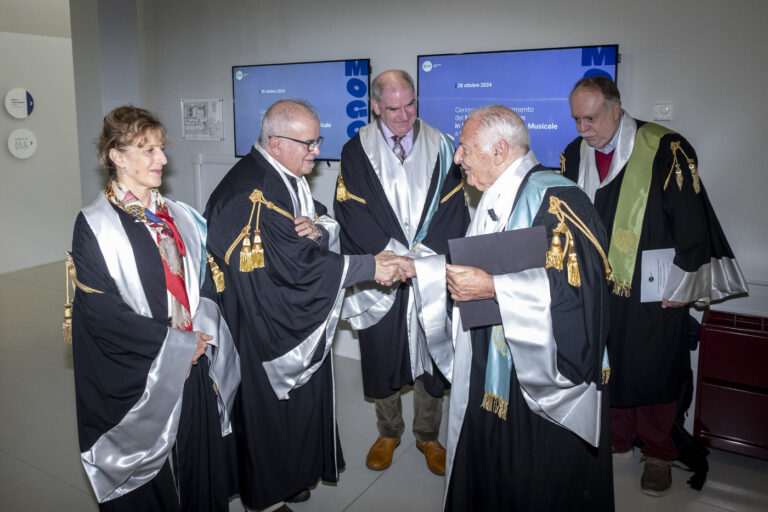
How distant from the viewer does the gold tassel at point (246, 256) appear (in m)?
2.36

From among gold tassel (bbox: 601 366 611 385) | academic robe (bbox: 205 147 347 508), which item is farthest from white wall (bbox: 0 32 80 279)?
gold tassel (bbox: 601 366 611 385)

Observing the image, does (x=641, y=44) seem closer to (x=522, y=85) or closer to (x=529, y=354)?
(x=522, y=85)

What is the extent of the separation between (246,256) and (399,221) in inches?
37.7

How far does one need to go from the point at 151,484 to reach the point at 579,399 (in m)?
1.55

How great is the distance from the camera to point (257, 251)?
237 centimetres

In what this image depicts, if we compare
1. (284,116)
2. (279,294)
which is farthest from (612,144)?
(279,294)

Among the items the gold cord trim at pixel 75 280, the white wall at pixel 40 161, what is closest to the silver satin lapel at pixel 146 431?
the gold cord trim at pixel 75 280

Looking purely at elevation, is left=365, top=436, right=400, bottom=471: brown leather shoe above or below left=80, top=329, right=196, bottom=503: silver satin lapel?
below

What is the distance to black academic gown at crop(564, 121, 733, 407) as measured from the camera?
286 centimetres

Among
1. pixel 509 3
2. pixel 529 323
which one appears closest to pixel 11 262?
pixel 509 3

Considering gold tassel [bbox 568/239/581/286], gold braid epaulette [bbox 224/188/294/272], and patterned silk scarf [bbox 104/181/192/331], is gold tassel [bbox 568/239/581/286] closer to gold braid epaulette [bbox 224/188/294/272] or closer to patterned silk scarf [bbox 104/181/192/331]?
gold braid epaulette [bbox 224/188/294/272]

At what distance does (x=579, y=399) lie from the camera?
6.40ft

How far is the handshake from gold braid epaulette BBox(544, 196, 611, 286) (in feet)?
2.97

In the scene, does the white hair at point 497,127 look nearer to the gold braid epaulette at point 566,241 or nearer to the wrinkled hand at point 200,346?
the gold braid epaulette at point 566,241
